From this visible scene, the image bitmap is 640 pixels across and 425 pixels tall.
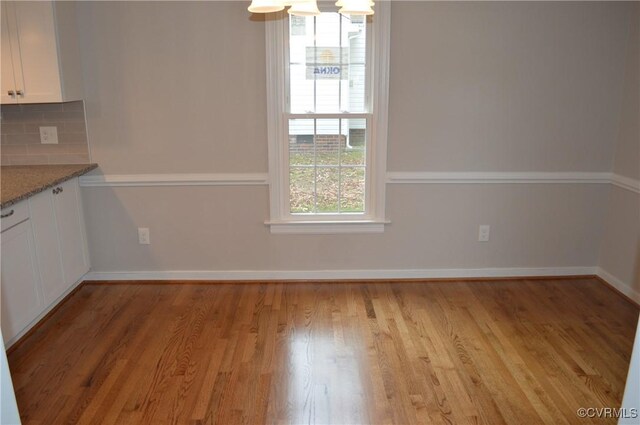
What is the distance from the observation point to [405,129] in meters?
3.62

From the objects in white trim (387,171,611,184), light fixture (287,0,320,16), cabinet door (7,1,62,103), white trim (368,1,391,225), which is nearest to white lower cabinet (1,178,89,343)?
cabinet door (7,1,62,103)

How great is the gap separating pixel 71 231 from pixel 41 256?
1.48 feet

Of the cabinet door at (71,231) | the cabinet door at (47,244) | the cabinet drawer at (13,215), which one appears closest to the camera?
the cabinet drawer at (13,215)

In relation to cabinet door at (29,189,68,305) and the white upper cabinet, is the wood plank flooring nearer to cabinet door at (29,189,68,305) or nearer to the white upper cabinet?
cabinet door at (29,189,68,305)

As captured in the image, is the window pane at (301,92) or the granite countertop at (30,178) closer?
the granite countertop at (30,178)

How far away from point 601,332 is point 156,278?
3.08 meters

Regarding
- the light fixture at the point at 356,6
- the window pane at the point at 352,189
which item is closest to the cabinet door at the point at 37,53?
the window pane at the point at 352,189

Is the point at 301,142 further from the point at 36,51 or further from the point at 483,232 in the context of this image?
the point at 36,51

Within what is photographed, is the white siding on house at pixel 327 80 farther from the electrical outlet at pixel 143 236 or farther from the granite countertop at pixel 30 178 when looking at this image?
the granite countertop at pixel 30 178

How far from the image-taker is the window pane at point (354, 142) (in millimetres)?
3637

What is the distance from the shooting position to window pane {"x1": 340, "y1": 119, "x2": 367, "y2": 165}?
3637 mm

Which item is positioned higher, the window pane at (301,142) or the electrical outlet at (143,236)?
the window pane at (301,142)

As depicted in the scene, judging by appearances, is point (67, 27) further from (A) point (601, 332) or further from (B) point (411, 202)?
(A) point (601, 332)

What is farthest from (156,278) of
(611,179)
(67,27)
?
(611,179)
